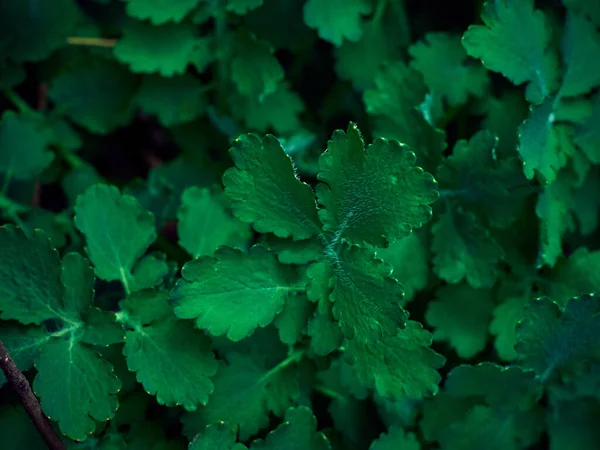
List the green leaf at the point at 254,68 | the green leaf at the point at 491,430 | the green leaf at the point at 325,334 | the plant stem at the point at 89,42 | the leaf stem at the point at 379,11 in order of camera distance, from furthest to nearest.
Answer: the plant stem at the point at 89,42 < the leaf stem at the point at 379,11 < the green leaf at the point at 254,68 < the green leaf at the point at 491,430 < the green leaf at the point at 325,334

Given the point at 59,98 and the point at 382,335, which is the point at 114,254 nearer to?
the point at 382,335

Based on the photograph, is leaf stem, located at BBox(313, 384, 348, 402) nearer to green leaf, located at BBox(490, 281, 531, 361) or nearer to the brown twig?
green leaf, located at BBox(490, 281, 531, 361)

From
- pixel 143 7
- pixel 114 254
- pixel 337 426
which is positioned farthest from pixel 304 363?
pixel 143 7

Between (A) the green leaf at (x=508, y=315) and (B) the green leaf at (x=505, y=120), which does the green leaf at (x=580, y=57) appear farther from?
(A) the green leaf at (x=508, y=315)

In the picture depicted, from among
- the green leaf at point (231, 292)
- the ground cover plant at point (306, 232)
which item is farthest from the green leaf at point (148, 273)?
the green leaf at point (231, 292)

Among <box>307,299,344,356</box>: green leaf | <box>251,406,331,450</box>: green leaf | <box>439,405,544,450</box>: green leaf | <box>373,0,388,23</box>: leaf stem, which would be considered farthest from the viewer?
<box>373,0,388,23</box>: leaf stem

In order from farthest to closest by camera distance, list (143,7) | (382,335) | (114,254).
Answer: (143,7) → (114,254) → (382,335)

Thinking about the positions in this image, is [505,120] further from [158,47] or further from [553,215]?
[158,47]

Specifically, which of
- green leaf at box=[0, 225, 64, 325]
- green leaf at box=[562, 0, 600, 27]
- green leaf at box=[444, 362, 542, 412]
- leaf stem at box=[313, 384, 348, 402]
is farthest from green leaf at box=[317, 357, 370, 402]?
green leaf at box=[562, 0, 600, 27]
